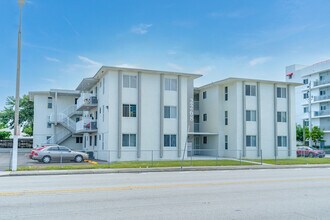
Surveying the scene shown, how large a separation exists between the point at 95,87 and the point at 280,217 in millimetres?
34297

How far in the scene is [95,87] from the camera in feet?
132

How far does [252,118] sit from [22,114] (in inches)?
1679

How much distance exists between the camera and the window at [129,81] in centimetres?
3378

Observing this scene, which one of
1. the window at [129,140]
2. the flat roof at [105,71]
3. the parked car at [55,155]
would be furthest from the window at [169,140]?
the parked car at [55,155]

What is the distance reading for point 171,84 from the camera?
3597cm

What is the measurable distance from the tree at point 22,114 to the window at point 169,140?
122ft

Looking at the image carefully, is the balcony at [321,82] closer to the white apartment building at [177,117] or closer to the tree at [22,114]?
the white apartment building at [177,117]

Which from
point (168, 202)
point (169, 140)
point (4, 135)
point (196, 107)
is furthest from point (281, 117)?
point (4, 135)

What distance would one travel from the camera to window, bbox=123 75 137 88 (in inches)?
1330

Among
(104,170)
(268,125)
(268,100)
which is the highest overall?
(268,100)

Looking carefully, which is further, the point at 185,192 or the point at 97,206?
the point at 185,192

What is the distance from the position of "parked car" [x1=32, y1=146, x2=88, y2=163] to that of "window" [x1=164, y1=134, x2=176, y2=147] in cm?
837

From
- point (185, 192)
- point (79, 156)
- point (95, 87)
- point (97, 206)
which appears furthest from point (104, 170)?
point (95, 87)

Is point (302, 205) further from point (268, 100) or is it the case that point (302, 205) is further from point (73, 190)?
point (268, 100)
